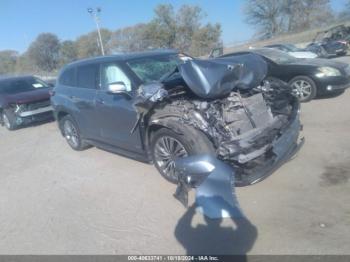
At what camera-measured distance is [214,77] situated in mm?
4168

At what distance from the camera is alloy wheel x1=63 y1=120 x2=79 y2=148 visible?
22.6ft

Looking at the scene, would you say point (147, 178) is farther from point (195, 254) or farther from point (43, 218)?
point (195, 254)

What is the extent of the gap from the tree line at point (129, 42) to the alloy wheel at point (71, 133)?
37453 mm

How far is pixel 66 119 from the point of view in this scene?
7.05 metres

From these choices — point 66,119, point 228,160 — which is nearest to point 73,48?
point 66,119

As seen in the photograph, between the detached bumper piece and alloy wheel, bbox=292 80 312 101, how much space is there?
17.7 ft

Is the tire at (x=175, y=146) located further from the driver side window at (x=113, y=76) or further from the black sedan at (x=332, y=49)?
the black sedan at (x=332, y=49)

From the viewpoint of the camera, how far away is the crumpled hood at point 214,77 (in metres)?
4.15

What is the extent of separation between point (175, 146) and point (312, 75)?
16.8 ft

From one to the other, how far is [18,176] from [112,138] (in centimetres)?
221

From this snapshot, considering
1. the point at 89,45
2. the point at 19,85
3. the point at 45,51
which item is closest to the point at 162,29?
the point at 89,45

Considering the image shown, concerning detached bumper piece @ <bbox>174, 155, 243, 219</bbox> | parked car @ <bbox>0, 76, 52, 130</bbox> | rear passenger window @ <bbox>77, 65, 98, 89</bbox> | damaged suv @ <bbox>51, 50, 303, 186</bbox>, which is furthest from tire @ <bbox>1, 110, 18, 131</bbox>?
detached bumper piece @ <bbox>174, 155, 243, 219</bbox>

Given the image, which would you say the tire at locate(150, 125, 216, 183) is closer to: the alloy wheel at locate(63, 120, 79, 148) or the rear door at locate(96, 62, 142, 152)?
the rear door at locate(96, 62, 142, 152)

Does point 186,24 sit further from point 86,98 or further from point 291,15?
point 86,98
